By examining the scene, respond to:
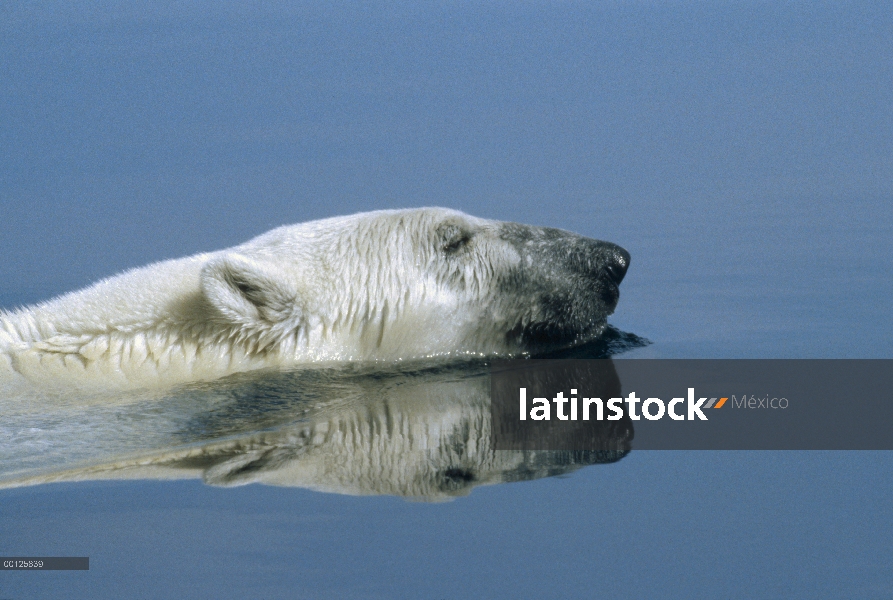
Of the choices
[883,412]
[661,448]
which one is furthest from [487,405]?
[883,412]

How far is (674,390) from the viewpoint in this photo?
17.2 feet

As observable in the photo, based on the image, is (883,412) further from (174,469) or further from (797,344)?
(174,469)

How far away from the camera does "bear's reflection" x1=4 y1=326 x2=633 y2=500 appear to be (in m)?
3.98

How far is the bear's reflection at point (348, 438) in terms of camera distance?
3982 millimetres

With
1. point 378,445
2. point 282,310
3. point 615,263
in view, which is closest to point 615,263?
point 615,263

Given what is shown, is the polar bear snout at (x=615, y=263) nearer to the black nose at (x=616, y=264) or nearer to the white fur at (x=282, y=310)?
the black nose at (x=616, y=264)

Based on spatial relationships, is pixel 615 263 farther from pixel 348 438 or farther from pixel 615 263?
pixel 348 438

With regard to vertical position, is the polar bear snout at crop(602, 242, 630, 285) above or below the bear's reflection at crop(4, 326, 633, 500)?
above

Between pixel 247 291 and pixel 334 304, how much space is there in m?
0.53

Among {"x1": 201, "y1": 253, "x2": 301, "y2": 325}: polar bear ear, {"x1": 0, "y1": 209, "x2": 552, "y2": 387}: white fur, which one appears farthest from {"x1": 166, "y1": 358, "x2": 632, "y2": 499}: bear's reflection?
{"x1": 201, "y1": 253, "x2": 301, "y2": 325}: polar bear ear

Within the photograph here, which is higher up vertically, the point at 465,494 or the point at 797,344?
the point at 797,344

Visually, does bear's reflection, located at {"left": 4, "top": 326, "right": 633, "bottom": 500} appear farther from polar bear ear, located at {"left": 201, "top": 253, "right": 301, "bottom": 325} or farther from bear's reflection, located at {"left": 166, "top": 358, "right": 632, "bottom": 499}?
polar bear ear, located at {"left": 201, "top": 253, "right": 301, "bottom": 325}

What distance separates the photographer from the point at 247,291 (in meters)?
5.10

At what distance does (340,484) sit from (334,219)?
2.26 metres
